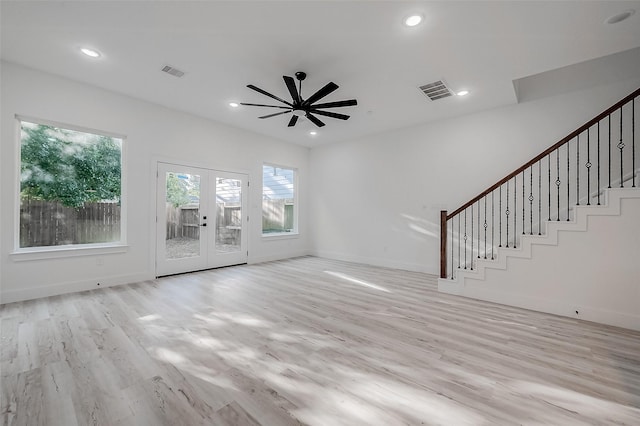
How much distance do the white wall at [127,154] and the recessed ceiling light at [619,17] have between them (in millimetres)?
6058

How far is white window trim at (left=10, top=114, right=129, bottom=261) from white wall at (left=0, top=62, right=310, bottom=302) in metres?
0.05

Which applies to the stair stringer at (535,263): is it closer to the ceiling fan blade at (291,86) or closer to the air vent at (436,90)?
the air vent at (436,90)

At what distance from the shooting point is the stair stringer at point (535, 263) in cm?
311

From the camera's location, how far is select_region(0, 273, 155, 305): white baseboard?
373 centimetres

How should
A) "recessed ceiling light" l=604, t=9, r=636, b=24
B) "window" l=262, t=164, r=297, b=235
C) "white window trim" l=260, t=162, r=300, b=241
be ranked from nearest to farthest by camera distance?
"recessed ceiling light" l=604, t=9, r=636, b=24, "white window trim" l=260, t=162, r=300, b=241, "window" l=262, t=164, r=297, b=235

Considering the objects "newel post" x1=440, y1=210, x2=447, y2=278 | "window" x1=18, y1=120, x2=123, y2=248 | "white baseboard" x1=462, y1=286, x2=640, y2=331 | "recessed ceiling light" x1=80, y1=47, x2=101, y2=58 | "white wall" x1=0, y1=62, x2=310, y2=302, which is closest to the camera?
"white baseboard" x1=462, y1=286, x2=640, y2=331

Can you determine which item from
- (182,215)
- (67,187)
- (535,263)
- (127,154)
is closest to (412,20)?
(535,263)

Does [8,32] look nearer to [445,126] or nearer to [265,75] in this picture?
[265,75]

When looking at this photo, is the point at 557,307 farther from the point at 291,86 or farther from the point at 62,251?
the point at 62,251

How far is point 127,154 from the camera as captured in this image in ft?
15.7

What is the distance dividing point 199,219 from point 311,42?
413 centimetres

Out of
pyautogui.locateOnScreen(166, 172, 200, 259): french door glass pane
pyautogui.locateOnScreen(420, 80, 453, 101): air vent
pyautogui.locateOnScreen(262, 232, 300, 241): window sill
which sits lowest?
pyautogui.locateOnScreen(262, 232, 300, 241): window sill

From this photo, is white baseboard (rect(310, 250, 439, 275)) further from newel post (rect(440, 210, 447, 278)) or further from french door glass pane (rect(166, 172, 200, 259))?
french door glass pane (rect(166, 172, 200, 259))

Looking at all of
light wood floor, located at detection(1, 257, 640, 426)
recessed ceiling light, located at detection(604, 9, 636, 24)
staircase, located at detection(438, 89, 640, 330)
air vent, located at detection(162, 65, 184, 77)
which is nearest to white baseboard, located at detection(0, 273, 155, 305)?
light wood floor, located at detection(1, 257, 640, 426)
